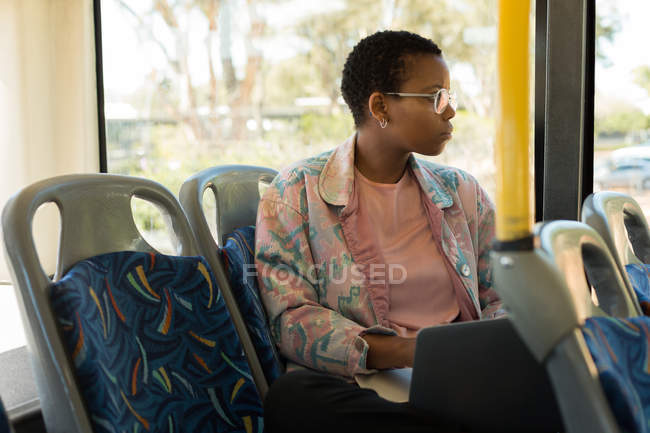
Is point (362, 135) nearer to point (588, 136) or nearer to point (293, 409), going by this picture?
point (293, 409)

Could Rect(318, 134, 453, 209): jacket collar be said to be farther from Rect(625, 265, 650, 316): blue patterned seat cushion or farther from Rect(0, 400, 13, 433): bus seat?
Rect(0, 400, 13, 433): bus seat

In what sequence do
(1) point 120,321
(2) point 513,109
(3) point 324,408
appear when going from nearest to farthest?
(2) point 513,109 < (3) point 324,408 < (1) point 120,321

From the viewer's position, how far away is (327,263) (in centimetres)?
148

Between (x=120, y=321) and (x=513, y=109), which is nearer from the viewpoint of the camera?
(x=513, y=109)

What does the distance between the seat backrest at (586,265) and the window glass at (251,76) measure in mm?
1649

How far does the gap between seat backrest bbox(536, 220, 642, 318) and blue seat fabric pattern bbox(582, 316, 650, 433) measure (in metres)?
0.03

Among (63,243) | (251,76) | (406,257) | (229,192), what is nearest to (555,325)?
(63,243)

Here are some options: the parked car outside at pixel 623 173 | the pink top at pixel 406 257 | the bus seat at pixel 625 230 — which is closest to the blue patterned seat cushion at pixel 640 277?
the bus seat at pixel 625 230

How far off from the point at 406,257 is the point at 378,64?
0.48 m

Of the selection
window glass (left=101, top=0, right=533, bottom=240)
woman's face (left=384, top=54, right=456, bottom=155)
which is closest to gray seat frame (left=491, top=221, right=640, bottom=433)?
woman's face (left=384, top=54, right=456, bottom=155)

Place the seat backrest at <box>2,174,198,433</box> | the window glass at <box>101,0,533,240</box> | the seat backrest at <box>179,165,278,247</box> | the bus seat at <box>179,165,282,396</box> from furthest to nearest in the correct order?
the window glass at <box>101,0,533,240</box>
the seat backrest at <box>179,165,278,247</box>
the bus seat at <box>179,165,282,396</box>
the seat backrest at <box>2,174,198,433</box>

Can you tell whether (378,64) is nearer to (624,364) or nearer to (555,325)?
(624,364)

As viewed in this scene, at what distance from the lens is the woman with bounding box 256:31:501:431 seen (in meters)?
1.42

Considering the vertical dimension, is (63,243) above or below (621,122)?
below
